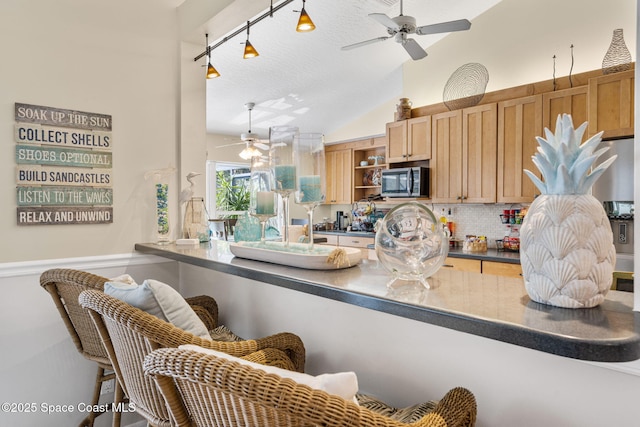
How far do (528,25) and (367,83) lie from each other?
1.93 meters

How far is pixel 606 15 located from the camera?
11.8 ft

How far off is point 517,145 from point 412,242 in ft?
10.6

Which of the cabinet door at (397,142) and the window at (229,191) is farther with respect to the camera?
the window at (229,191)

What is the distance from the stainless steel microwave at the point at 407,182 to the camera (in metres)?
4.72

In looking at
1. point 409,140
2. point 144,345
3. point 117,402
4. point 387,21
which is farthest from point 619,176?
point 117,402

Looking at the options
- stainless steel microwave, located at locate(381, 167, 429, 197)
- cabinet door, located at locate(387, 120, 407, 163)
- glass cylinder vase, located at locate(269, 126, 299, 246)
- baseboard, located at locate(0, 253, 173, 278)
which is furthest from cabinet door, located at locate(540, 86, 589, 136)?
baseboard, located at locate(0, 253, 173, 278)

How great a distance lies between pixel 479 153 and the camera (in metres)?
4.27

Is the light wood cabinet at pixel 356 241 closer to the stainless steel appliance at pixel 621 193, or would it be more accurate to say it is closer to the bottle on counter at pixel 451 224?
the bottle on counter at pixel 451 224

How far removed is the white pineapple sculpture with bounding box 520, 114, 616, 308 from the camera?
92 cm

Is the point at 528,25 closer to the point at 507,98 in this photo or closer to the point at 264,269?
the point at 507,98

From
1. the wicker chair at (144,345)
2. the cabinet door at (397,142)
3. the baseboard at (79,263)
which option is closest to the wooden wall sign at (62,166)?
the baseboard at (79,263)

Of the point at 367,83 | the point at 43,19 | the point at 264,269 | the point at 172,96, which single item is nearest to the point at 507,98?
the point at 367,83

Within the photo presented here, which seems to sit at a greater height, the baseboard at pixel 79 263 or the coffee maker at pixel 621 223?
the coffee maker at pixel 621 223

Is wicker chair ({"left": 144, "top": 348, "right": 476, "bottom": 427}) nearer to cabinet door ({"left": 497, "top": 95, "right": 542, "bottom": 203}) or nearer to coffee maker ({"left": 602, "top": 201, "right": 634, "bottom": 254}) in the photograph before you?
coffee maker ({"left": 602, "top": 201, "right": 634, "bottom": 254})
